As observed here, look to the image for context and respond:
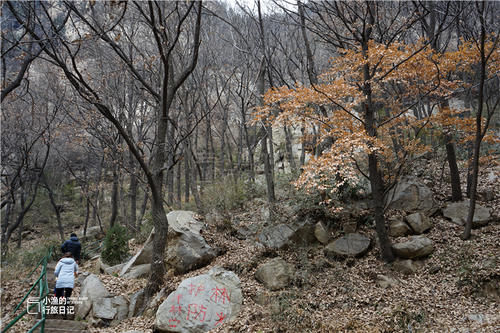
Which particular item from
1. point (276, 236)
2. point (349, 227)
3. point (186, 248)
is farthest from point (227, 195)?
point (349, 227)

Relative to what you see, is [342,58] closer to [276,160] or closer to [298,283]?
[298,283]

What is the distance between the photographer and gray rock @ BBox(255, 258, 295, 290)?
6.71 m

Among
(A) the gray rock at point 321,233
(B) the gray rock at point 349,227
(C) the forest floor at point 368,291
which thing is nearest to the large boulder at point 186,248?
(C) the forest floor at point 368,291

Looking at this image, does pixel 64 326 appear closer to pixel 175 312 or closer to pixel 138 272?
pixel 138 272

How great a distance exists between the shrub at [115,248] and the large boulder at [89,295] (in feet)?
8.06

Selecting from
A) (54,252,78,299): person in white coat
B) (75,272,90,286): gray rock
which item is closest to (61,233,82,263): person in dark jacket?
(75,272,90,286): gray rock

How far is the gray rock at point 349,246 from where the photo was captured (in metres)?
7.74

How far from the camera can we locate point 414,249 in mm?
7266

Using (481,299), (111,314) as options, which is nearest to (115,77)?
(111,314)

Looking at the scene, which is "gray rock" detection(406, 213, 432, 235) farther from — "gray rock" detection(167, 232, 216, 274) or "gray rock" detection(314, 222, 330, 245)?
"gray rock" detection(167, 232, 216, 274)

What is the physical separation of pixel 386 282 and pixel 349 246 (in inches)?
53.4

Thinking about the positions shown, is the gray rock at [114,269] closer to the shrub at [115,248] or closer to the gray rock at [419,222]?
the shrub at [115,248]

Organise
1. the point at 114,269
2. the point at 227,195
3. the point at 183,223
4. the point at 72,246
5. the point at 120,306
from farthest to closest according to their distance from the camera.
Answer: the point at 227,195 < the point at 72,246 < the point at 114,269 < the point at 183,223 < the point at 120,306

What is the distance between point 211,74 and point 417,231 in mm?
13114
